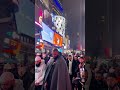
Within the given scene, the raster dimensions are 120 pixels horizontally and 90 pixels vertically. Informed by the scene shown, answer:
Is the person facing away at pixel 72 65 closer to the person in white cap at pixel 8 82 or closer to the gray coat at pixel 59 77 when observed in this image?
the gray coat at pixel 59 77

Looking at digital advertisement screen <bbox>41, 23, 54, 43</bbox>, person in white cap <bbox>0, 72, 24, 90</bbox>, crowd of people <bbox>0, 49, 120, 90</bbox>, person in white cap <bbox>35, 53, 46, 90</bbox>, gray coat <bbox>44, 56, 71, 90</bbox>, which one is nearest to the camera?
person in white cap <bbox>0, 72, 24, 90</bbox>

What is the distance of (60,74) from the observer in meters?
3.46

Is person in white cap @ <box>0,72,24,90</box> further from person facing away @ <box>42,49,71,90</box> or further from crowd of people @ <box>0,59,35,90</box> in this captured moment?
person facing away @ <box>42,49,71,90</box>

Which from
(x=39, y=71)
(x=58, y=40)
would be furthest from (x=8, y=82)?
(x=58, y=40)

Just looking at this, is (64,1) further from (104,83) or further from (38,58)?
(104,83)

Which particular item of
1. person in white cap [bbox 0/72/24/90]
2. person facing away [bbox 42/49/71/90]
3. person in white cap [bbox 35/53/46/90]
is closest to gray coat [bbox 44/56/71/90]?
person facing away [bbox 42/49/71/90]

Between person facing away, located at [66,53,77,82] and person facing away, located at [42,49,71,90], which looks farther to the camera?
person facing away, located at [66,53,77,82]

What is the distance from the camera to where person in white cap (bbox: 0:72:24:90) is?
1520 millimetres

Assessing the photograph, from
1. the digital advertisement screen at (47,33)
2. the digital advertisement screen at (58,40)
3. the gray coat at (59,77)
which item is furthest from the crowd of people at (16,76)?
the digital advertisement screen at (58,40)

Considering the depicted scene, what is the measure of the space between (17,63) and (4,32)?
273 mm

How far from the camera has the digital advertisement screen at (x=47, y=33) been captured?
14.0ft

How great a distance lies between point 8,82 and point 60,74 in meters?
1.91

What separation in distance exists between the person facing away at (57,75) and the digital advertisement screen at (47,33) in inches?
28.3

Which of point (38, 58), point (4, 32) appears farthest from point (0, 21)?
point (38, 58)
